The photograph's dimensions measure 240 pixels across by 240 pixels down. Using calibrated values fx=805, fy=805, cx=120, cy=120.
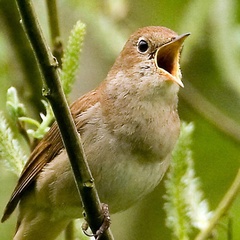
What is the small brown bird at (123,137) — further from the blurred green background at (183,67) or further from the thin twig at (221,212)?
the thin twig at (221,212)

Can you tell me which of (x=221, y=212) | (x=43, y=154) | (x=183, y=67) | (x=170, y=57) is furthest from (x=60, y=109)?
(x=183, y=67)

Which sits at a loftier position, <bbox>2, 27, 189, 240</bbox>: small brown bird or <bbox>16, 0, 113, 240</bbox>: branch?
<bbox>16, 0, 113, 240</bbox>: branch

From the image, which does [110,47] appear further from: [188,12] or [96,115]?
[96,115]

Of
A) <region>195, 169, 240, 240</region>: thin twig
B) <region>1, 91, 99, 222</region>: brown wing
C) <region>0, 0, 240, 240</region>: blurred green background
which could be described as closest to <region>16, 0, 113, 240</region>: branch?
<region>195, 169, 240, 240</region>: thin twig

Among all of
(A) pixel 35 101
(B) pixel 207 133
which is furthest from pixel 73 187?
(B) pixel 207 133

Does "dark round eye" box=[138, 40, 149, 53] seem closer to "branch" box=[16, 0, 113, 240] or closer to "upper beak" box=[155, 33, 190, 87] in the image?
"upper beak" box=[155, 33, 190, 87]

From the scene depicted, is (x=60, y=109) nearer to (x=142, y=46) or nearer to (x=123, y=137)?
(x=123, y=137)

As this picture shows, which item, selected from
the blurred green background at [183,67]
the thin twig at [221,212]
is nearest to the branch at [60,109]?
the thin twig at [221,212]
